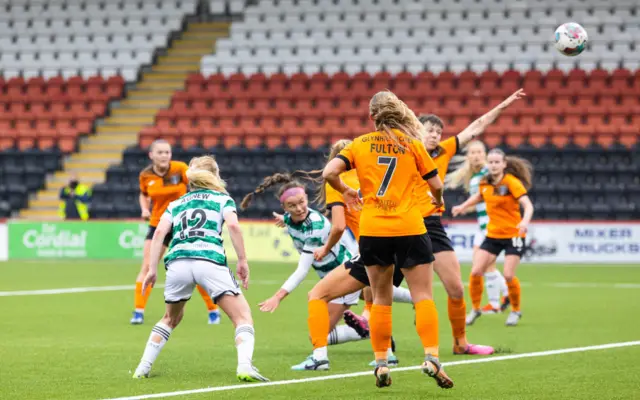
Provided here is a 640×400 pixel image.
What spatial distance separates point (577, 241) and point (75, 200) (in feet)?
38.9

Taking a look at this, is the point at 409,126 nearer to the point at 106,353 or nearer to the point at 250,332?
the point at 250,332

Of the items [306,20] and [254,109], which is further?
[306,20]

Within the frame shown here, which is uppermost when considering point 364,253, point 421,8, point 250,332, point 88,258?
point 421,8

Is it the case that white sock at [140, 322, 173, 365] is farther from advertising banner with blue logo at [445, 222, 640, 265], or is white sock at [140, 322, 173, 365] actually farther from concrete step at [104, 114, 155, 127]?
concrete step at [104, 114, 155, 127]

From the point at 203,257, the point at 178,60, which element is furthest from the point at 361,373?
the point at 178,60

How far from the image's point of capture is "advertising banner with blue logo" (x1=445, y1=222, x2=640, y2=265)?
76.0 ft

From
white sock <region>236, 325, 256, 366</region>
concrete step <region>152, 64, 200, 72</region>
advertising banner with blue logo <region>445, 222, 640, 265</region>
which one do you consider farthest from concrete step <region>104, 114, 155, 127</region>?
white sock <region>236, 325, 256, 366</region>

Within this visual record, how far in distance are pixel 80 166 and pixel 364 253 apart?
76.1 feet

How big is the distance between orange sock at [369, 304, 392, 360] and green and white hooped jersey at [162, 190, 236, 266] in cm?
131

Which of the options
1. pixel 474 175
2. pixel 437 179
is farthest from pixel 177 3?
pixel 437 179

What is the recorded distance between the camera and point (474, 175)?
553 inches

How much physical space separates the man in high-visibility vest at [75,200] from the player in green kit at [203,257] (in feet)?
58.8

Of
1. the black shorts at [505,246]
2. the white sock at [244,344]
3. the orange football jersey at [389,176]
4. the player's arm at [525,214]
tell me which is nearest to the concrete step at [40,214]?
the black shorts at [505,246]

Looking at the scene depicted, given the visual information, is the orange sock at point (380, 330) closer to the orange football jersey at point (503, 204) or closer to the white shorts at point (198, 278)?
the white shorts at point (198, 278)
